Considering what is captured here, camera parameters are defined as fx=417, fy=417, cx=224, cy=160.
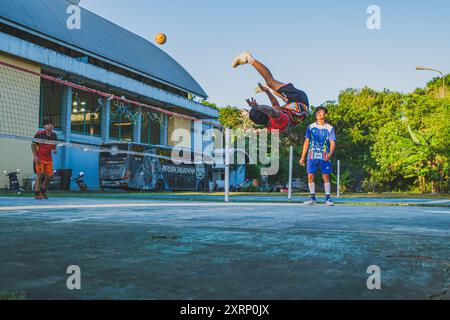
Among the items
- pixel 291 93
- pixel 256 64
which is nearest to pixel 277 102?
pixel 291 93

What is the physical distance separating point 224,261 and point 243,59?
768 cm

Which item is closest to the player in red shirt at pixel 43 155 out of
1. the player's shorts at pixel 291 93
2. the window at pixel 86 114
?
the player's shorts at pixel 291 93

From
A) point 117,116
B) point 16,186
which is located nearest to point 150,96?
point 117,116

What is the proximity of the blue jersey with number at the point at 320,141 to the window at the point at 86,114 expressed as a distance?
22450 mm

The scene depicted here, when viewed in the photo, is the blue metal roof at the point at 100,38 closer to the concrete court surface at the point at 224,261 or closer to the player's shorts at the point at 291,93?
the player's shorts at the point at 291,93

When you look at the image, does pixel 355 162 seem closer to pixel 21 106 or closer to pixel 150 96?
pixel 150 96

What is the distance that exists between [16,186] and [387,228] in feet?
66.6

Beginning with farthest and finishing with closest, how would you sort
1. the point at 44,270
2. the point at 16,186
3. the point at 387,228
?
the point at 16,186 < the point at 387,228 < the point at 44,270

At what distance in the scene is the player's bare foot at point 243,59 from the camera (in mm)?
9383

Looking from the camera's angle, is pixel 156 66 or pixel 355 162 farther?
pixel 156 66

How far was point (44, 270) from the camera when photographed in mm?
2031

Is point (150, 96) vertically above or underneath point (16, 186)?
above

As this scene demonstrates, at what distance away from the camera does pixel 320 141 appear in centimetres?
879
